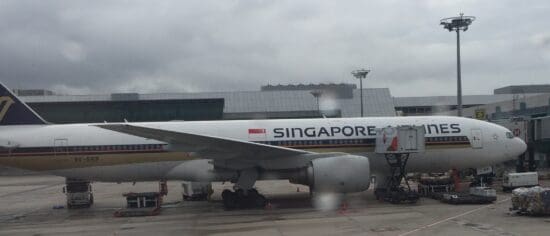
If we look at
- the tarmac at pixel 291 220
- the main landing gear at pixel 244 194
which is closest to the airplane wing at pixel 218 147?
the main landing gear at pixel 244 194

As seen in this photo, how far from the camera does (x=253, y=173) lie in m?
20.0

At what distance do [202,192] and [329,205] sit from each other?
6.41 meters

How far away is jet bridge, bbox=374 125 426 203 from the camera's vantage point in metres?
19.9

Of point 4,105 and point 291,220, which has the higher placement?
point 4,105

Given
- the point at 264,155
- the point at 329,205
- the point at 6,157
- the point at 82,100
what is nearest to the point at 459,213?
the point at 329,205

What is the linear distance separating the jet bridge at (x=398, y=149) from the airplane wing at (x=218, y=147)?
3131 mm

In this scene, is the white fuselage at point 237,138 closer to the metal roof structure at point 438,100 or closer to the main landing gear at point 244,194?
the main landing gear at point 244,194

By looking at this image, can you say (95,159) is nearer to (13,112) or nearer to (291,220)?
(13,112)

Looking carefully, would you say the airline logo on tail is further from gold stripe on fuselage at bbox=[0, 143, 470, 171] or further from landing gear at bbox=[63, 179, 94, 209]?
landing gear at bbox=[63, 179, 94, 209]

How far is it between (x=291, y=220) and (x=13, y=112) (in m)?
12.5

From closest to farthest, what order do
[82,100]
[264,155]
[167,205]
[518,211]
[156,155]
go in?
1. [518,211]
2. [264,155]
3. [156,155]
4. [167,205]
5. [82,100]

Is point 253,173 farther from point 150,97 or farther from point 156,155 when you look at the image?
point 150,97

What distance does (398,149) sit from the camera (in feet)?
66.3

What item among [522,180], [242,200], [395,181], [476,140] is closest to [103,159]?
[242,200]
